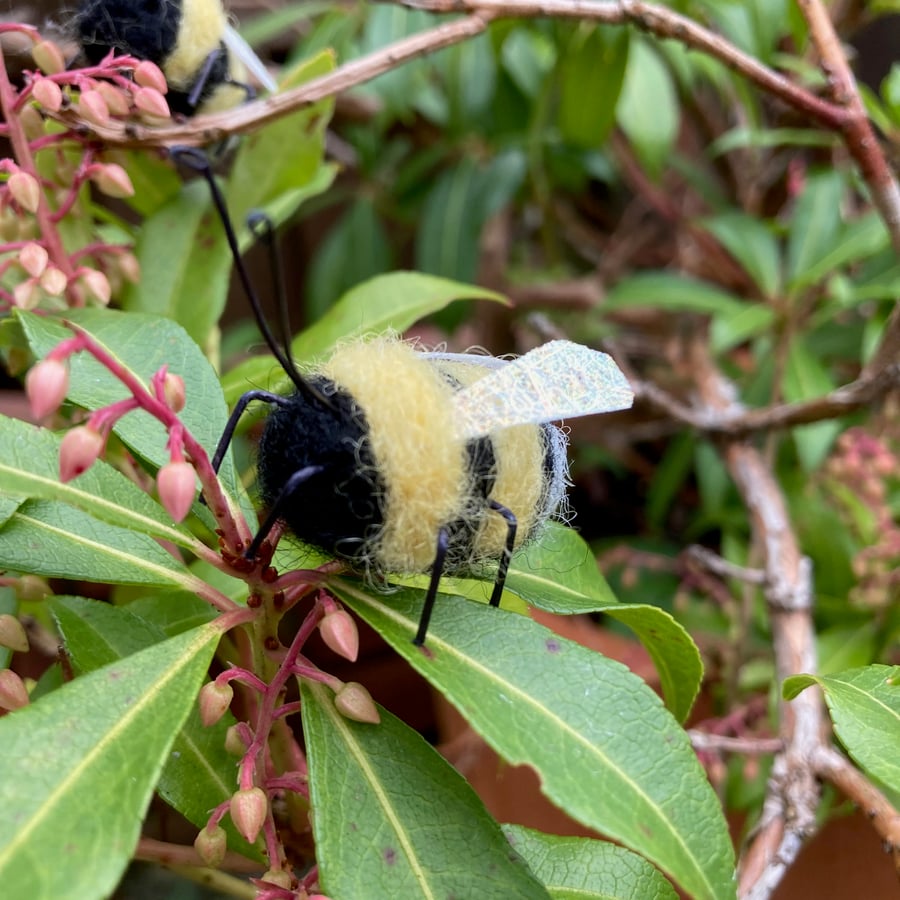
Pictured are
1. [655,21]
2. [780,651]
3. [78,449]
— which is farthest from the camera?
[780,651]

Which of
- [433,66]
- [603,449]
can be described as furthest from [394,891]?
[433,66]

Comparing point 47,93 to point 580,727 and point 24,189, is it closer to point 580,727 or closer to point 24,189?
point 24,189

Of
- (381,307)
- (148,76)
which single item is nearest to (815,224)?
(381,307)

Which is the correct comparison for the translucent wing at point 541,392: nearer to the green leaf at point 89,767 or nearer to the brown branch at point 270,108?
the green leaf at point 89,767

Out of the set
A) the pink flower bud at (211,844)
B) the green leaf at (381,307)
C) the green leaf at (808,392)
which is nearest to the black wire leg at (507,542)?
the pink flower bud at (211,844)

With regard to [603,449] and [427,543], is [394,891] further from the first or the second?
[603,449]

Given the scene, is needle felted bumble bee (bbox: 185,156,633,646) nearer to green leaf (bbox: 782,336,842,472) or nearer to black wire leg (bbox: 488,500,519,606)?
black wire leg (bbox: 488,500,519,606)

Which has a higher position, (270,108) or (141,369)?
(270,108)

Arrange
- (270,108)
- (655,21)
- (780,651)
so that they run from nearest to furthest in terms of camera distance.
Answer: (270,108) → (655,21) → (780,651)
